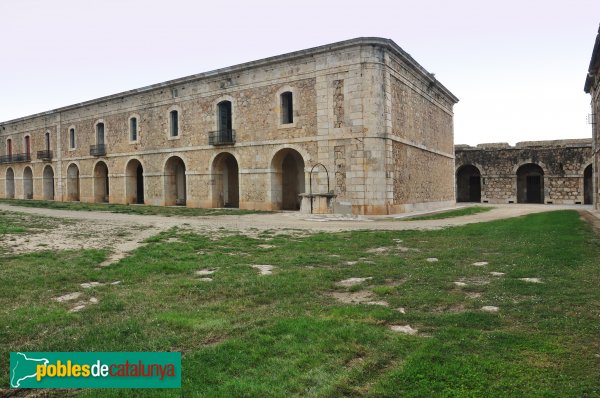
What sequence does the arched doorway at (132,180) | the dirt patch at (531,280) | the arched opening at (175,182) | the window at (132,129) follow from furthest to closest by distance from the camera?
the arched doorway at (132,180) < the window at (132,129) < the arched opening at (175,182) < the dirt patch at (531,280)

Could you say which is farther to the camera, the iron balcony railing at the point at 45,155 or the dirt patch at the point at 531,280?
the iron balcony railing at the point at 45,155

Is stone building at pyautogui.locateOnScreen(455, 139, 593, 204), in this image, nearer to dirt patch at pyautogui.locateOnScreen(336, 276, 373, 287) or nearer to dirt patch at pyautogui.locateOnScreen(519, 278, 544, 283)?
dirt patch at pyautogui.locateOnScreen(519, 278, 544, 283)

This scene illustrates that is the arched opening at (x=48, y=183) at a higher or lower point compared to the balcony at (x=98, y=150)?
lower

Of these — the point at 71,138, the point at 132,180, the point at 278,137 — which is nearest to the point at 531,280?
the point at 278,137

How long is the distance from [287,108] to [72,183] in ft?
66.8

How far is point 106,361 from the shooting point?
329cm

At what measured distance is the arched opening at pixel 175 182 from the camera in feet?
83.7

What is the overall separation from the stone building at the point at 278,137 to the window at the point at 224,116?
0.05 meters

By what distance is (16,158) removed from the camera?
36.8m

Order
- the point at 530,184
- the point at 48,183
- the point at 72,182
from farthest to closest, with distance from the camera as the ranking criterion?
1. the point at 48,183
2. the point at 530,184
3. the point at 72,182

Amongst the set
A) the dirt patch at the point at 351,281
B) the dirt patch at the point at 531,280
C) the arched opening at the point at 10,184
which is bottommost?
the dirt patch at the point at 351,281

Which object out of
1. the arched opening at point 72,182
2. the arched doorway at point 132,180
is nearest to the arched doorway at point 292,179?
the arched doorway at point 132,180

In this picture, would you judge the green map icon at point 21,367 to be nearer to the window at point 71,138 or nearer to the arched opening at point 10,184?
the window at point 71,138

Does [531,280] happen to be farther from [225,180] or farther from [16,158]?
[16,158]
